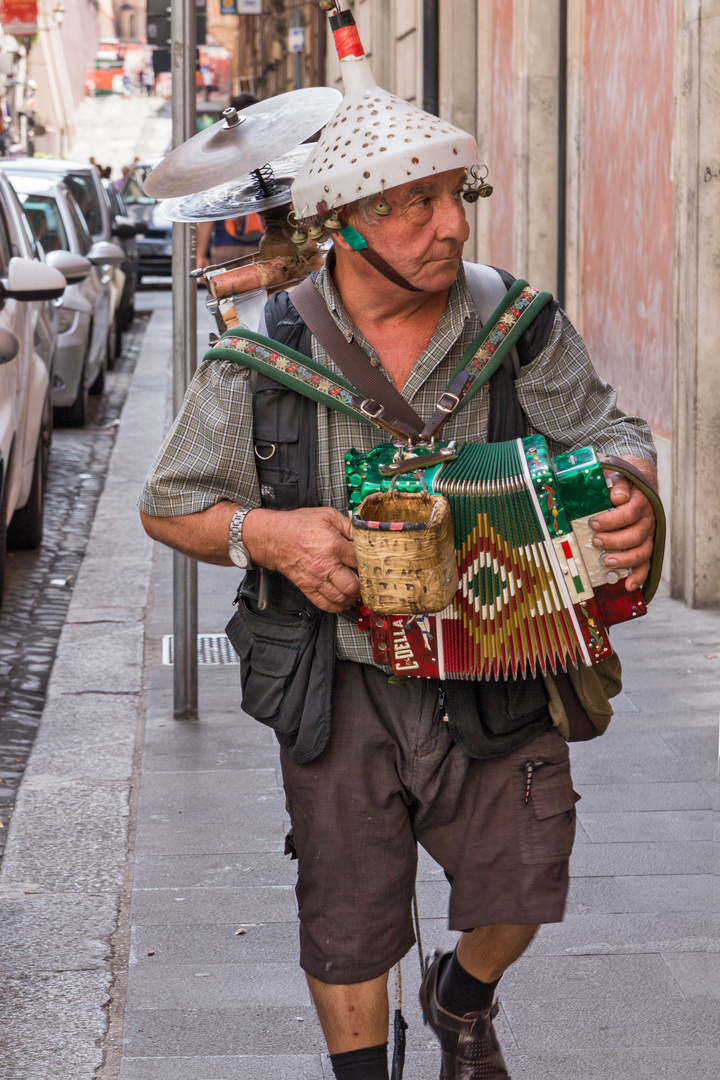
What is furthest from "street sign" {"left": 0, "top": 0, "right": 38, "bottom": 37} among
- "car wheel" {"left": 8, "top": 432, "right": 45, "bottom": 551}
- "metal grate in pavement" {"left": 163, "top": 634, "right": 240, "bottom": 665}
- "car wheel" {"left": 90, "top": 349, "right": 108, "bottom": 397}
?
"metal grate in pavement" {"left": 163, "top": 634, "right": 240, "bottom": 665}

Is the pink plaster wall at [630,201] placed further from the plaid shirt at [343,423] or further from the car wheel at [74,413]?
the car wheel at [74,413]

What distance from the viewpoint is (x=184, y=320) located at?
18.0 feet

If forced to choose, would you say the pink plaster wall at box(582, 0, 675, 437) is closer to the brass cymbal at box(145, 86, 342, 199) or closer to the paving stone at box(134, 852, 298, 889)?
the brass cymbal at box(145, 86, 342, 199)

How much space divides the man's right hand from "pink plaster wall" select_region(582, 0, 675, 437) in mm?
4881

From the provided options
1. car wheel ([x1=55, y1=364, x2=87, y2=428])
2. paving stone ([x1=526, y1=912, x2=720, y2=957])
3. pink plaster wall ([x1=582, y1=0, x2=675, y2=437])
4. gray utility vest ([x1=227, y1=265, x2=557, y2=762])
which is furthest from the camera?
car wheel ([x1=55, y1=364, x2=87, y2=428])

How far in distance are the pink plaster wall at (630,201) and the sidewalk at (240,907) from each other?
82.1 inches

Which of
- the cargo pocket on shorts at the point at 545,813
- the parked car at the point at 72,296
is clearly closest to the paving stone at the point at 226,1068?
the cargo pocket on shorts at the point at 545,813

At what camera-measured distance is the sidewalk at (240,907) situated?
11.0 ft

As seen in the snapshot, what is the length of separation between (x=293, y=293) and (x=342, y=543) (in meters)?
0.54

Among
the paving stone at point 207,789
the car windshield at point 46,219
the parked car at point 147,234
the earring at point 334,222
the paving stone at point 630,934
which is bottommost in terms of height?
the parked car at point 147,234

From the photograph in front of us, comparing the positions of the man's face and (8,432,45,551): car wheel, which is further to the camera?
(8,432,45,551): car wheel

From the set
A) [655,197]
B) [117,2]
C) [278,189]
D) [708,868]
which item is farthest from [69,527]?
[117,2]

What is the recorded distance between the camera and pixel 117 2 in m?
120

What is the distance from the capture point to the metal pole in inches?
212
